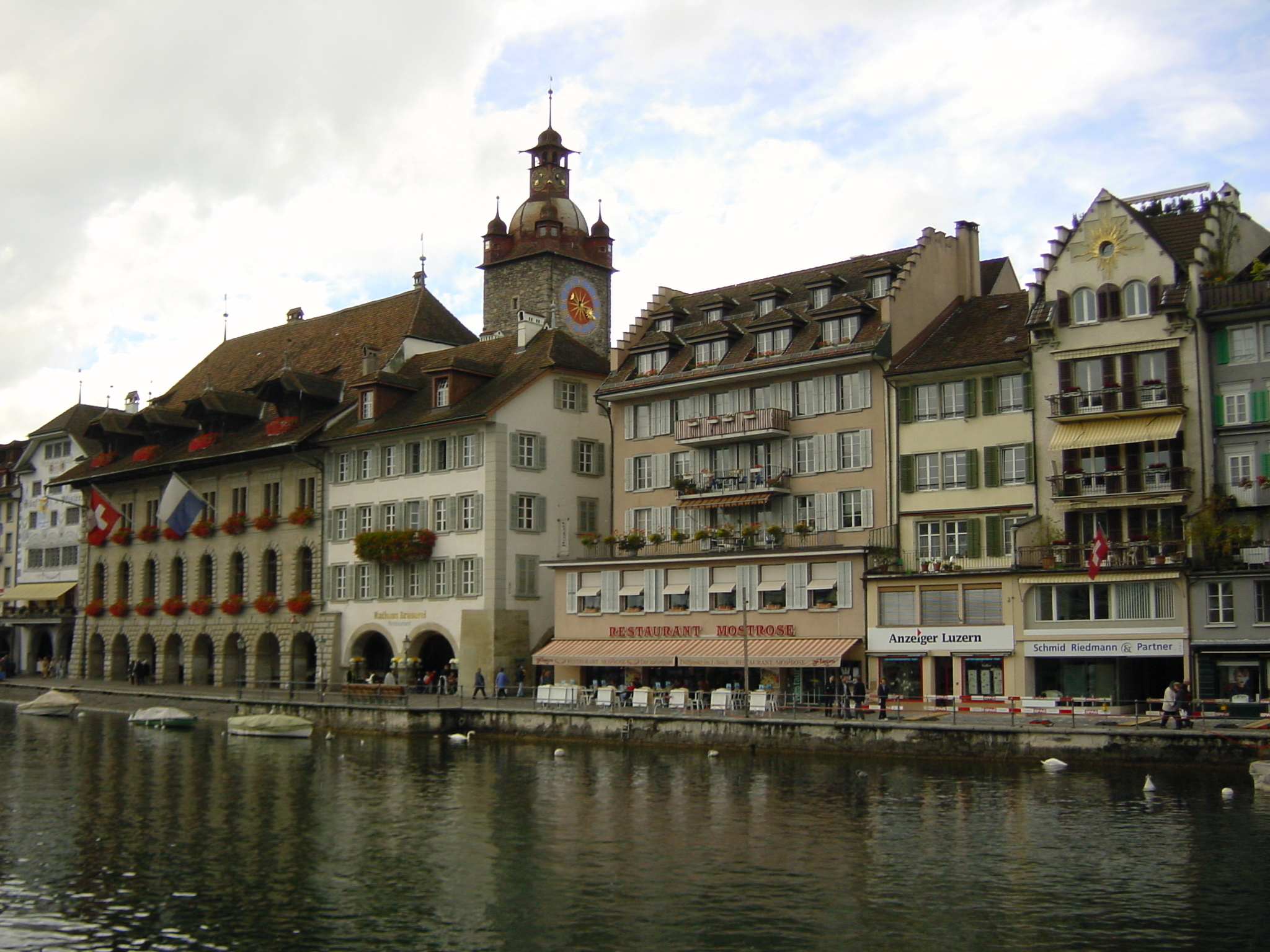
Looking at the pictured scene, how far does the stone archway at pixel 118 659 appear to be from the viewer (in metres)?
81.3

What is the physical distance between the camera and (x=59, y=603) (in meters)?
90.4

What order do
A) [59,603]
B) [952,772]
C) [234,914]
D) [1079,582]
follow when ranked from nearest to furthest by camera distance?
[234,914], [952,772], [1079,582], [59,603]

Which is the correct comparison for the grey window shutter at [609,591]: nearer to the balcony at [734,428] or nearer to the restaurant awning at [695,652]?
the restaurant awning at [695,652]

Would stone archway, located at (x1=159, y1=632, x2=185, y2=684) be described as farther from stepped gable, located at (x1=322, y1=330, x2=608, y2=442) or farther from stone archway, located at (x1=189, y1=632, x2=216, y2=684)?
stepped gable, located at (x1=322, y1=330, x2=608, y2=442)

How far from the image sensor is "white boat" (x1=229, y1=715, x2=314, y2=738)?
52.5 metres

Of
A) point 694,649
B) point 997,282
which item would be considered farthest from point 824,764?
point 997,282

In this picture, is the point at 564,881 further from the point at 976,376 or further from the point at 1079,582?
the point at 976,376

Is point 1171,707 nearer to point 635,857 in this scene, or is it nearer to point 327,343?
point 635,857

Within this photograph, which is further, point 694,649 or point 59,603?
point 59,603

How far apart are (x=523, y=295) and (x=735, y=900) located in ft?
230

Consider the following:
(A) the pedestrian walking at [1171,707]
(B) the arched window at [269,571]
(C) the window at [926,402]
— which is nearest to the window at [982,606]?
(C) the window at [926,402]

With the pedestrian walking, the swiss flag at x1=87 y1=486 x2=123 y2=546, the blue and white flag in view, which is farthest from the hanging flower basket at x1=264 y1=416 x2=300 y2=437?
the pedestrian walking

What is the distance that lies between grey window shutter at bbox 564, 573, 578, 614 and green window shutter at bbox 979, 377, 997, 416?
1753cm

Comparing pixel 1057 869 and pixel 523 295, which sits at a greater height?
pixel 523 295
